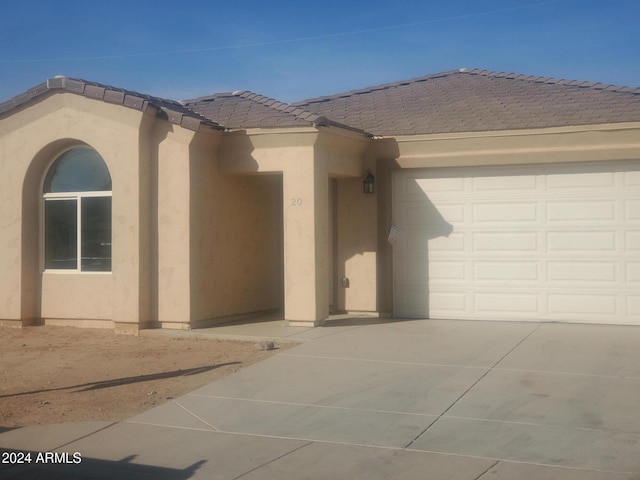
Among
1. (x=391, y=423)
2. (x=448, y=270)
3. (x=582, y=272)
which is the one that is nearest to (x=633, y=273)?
(x=582, y=272)

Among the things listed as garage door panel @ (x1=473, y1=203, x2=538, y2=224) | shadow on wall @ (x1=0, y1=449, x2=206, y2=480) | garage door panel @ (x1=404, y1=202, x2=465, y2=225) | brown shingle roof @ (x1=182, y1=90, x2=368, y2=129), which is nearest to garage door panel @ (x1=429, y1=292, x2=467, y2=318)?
garage door panel @ (x1=404, y1=202, x2=465, y2=225)

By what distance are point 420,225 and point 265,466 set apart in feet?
26.5

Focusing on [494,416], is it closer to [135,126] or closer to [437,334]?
[437,334]

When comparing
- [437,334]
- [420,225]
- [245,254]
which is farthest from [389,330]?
[245,254]

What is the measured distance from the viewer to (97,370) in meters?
10.1

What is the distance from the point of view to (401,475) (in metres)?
6.05

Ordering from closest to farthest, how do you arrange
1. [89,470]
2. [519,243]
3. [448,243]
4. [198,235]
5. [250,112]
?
[89,470]
[198,235]
[519,243]
[448,243]
[250,112]

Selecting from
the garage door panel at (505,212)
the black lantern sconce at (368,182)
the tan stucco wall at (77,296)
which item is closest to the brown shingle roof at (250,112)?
the black lantern sconce at (368,182)

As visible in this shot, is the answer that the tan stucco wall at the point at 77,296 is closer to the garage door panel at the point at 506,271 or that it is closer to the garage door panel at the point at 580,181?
the garage door panel at the point at 506,271

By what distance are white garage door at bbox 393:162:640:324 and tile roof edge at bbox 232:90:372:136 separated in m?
1.80

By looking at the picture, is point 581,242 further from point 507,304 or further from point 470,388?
point 470,388

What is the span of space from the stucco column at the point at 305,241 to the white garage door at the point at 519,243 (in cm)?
193

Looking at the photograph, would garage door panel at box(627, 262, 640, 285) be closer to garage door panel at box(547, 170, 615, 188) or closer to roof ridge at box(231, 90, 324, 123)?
garage door panel at box(547, 170, 615, 188)

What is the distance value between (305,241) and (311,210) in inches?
19.5
